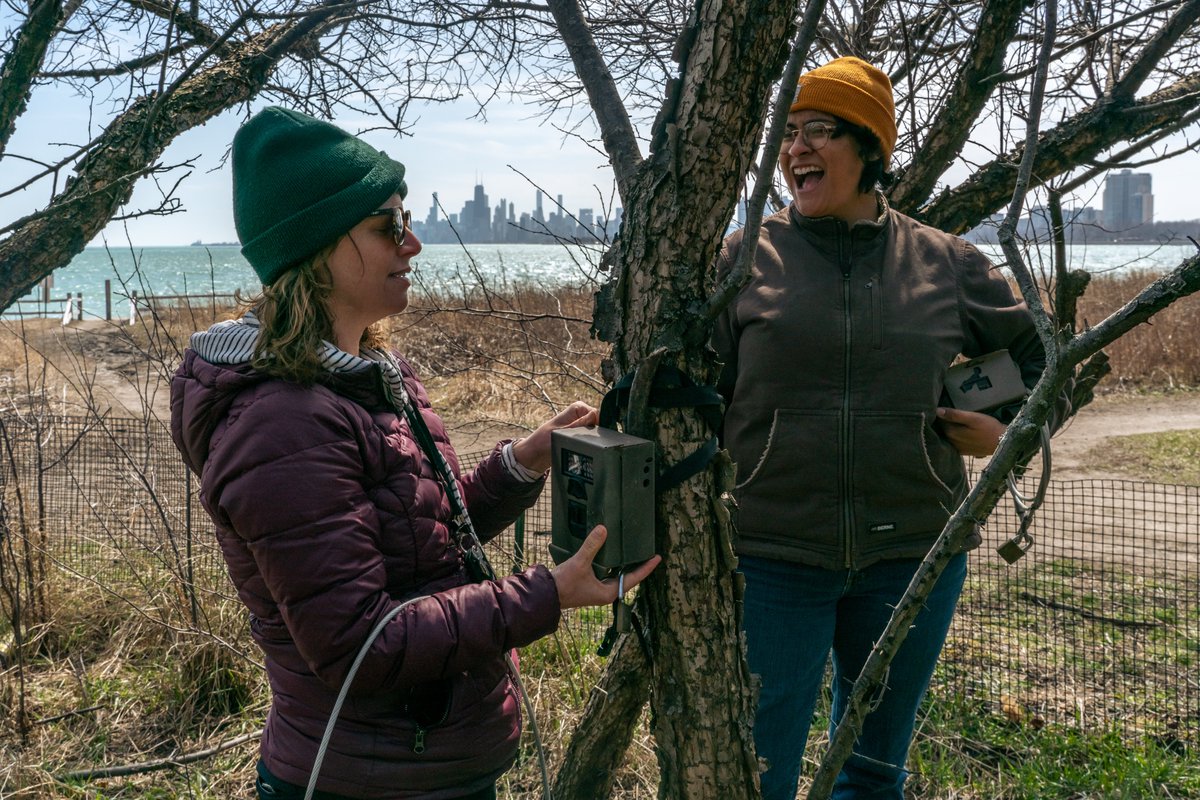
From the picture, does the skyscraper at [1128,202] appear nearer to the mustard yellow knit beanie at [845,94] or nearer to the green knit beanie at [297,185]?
the mustard yellow knit beanie at [845,94]

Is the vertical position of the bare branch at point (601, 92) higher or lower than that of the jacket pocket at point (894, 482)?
higher

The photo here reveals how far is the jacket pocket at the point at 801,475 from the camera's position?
2.07 m

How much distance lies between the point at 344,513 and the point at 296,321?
0.30m

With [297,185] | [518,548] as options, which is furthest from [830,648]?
[518,548]

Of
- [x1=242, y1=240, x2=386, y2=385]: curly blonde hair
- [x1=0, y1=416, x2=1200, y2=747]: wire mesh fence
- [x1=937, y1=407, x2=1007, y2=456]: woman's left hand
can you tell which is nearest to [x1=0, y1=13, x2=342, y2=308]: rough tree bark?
[x1=0, y1=416, x2=1200, y2=747]: wire mesh fence

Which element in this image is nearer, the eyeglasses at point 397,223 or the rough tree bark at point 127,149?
the eyeglasses at point 397,223

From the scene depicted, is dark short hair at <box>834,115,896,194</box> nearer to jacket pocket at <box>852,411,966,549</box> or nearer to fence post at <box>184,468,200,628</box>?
jacket pocket at <box>852,411,966,549</box>

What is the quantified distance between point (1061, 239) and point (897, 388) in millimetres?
562

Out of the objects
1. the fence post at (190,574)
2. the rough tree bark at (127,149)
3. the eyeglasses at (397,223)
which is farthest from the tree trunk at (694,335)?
the fence post at (190,574)

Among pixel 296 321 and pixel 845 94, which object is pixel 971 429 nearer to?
pixel 845 94

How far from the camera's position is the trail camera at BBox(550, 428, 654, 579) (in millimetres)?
1345

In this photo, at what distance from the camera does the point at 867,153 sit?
7.29 feet

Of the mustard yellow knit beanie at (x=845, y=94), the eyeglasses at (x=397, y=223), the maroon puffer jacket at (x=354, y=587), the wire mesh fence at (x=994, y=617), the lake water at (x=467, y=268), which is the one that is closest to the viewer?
the maroon puffer jacket at (x=354, y=587)

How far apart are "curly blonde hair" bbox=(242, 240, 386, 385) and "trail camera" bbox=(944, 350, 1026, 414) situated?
140 cm
